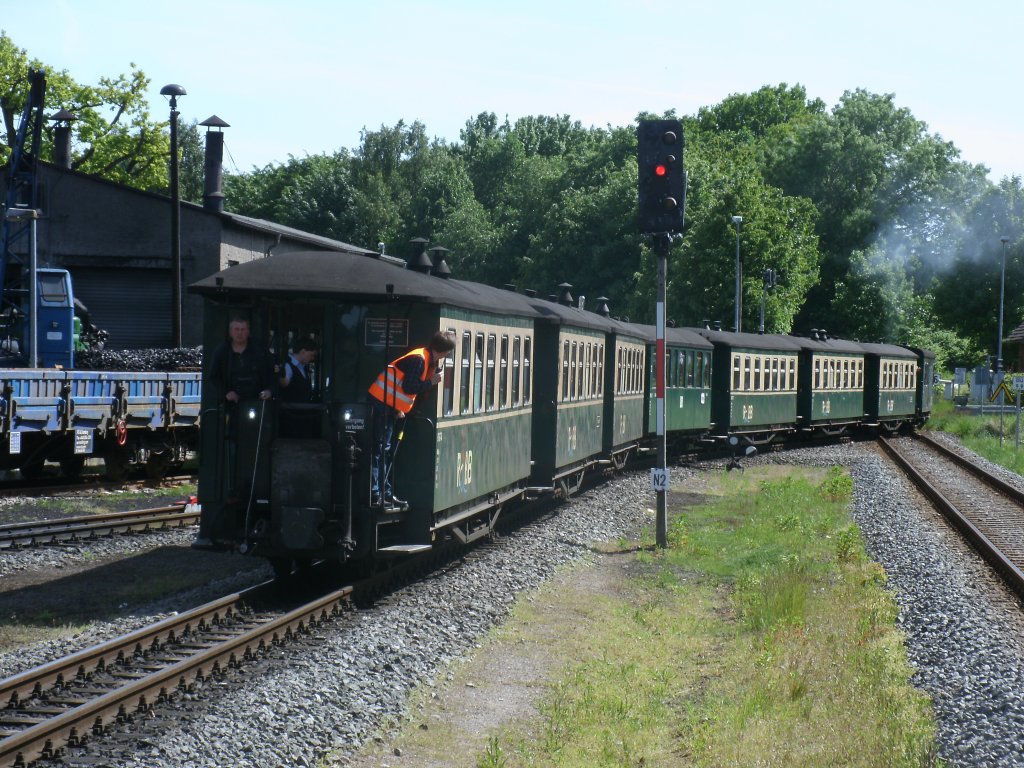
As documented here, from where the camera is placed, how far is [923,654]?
10.0m

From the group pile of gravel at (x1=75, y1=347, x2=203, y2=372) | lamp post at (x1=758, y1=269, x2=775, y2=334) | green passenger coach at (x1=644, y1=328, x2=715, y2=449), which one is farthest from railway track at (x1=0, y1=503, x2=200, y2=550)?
lamp post at (x1=758, y1=269, x2=775, y2=334)

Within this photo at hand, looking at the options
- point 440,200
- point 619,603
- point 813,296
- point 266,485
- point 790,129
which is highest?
point 790,129

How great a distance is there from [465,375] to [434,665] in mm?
3938

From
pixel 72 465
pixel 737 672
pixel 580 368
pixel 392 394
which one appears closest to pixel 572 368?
pixel 580 368

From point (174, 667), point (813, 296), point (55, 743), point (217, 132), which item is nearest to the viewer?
point (55, 743)

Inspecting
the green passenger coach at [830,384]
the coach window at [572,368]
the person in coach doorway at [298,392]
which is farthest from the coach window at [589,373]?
the green passenger coach at [830,384]

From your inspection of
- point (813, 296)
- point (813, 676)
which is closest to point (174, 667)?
point (813, 676)

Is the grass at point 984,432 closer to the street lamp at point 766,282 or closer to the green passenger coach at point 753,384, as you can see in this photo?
the green passenger coach at point 753,384

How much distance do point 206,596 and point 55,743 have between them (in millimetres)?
4515

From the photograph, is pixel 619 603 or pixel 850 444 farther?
pixel 850 444

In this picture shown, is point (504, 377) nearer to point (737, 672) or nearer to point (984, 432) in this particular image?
point (737, 672)

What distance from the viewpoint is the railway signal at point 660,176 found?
14906 millimetres

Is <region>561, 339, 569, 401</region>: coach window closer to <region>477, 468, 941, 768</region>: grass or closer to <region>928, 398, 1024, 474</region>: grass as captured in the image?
<region>477, 468, 941, 768</region>: grass

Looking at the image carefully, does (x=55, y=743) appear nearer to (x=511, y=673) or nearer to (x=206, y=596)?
(x=511, y=673)
